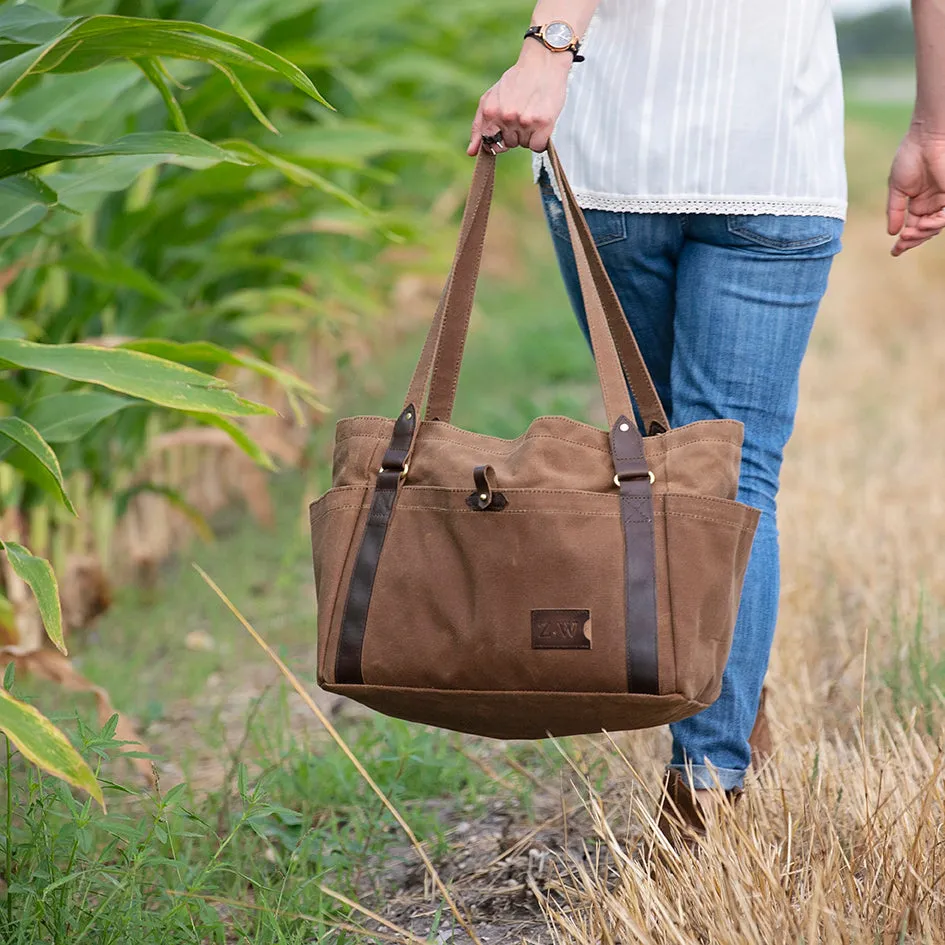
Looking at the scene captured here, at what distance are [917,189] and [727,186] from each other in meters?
0.34

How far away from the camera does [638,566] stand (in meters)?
1.28

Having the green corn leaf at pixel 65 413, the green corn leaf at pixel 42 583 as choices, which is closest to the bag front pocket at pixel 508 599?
the green corn leaf at pixel 42 583

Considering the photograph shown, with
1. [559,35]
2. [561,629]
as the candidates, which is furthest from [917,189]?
[561,629]

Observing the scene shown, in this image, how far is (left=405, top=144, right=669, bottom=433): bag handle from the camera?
4.51 feet

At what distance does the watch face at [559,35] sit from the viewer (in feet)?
4.44

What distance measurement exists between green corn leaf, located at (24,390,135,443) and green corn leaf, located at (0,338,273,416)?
0.37 meters

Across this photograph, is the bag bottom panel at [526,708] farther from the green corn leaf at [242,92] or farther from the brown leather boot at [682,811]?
the green corn leaf at [242,92]

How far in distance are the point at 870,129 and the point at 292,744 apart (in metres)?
17.9

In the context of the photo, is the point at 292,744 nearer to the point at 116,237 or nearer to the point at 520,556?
the point at 520,556

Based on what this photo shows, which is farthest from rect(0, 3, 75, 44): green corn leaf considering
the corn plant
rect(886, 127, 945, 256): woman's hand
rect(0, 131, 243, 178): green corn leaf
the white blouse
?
rect(886, 127, 945, 256): woman's hand

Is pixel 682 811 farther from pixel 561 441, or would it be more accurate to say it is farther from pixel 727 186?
pixel 727 186

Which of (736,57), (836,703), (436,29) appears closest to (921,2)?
(736,57)

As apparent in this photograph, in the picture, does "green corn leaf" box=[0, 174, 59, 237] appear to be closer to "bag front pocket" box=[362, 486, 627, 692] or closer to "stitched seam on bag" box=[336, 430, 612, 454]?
"stitched seam on bag" box=[336, 430, 612, 454]

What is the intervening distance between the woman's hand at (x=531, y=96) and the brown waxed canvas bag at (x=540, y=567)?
0.05m
